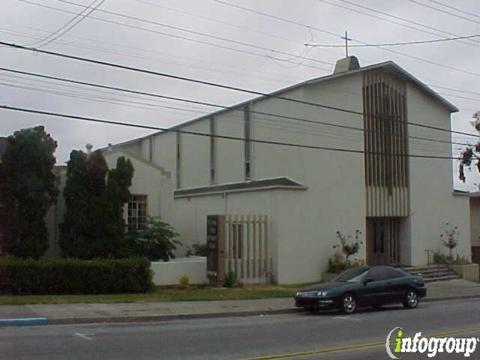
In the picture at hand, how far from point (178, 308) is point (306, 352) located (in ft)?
28.2

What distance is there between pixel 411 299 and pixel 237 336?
9438 mm

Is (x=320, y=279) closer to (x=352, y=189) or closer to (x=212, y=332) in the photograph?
(x=352, y=189)

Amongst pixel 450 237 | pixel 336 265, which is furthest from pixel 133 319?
pixel 450 237

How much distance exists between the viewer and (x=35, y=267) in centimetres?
2220

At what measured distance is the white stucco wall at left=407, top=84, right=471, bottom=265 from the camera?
3566cm

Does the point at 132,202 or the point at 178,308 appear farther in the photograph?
the point at 132,202

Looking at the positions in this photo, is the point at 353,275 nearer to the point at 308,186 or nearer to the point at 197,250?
the point at 308,186

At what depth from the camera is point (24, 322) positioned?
1678cm

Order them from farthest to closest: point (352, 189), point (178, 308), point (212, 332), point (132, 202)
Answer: point (352, 189) < point (132, 202) < point (178, 308) < point (212, 332)

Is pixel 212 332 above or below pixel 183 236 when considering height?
below

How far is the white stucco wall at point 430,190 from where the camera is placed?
35656 mm

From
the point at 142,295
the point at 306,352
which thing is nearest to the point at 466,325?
the point at 306,352

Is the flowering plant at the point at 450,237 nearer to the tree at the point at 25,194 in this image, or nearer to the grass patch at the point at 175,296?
the grass patch at the point at 175,296

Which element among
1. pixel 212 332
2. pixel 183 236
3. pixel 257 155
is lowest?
pixel 212 332
